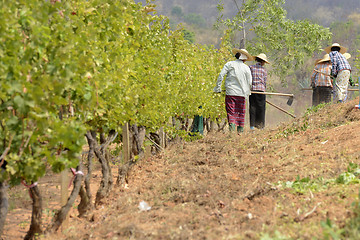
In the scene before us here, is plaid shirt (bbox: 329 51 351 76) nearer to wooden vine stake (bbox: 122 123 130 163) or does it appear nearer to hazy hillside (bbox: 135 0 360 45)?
wooden vine stake (bbox: 122 123 130 163)

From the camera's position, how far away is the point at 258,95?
10.7 metres

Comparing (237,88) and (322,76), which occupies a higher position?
Answer: (322,76)

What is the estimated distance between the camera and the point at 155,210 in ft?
14.1

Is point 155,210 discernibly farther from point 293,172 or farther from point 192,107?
point 192,107

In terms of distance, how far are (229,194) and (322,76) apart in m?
7.76

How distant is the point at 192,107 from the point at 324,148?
3.96 meters

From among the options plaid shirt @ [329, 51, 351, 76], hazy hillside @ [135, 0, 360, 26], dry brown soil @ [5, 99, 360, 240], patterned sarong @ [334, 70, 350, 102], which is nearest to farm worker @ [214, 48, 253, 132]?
dry brown soil @ [5, 99, 360, 240]

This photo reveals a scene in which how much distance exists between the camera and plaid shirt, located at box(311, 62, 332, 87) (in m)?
11.3

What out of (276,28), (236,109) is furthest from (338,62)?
(276,28)

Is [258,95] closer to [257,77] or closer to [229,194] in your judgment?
[257,77]

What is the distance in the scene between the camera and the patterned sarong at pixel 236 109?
9.84 metres

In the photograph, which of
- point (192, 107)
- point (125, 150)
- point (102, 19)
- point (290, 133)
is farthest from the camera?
point (192, 107)

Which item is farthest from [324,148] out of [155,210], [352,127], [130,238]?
[130,238]

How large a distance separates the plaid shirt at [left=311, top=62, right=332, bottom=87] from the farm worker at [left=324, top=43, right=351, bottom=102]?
1.37ft
